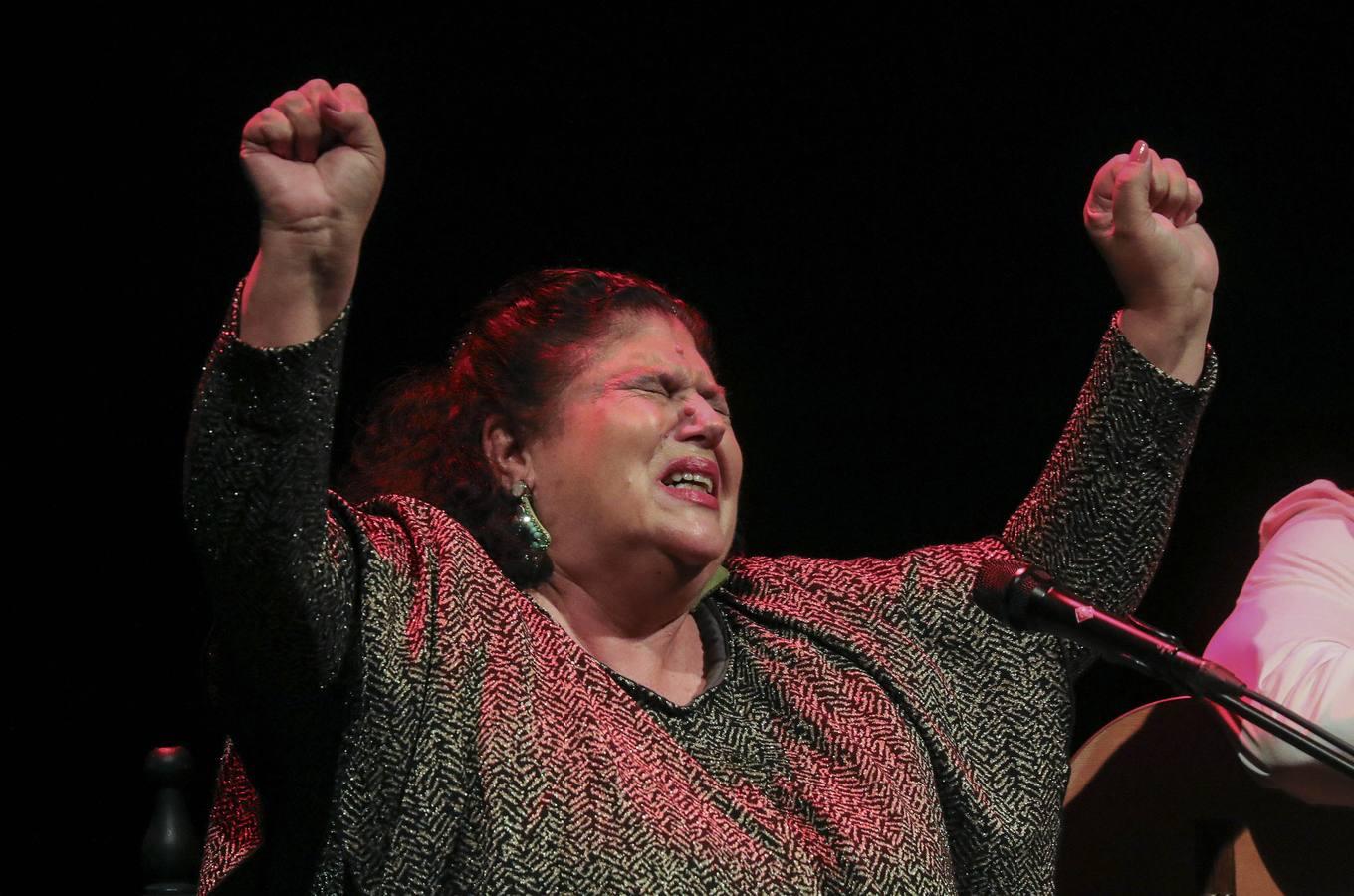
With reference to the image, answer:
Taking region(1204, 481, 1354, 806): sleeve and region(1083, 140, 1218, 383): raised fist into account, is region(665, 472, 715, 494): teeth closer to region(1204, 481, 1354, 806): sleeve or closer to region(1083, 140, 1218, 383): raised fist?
region(1083, 140, 1218, 383): raised fist

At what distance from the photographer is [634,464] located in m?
1.67

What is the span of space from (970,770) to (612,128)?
1.17 m

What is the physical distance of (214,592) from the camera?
1.31 metres

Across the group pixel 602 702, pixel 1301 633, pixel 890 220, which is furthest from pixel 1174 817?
pixel 890 220

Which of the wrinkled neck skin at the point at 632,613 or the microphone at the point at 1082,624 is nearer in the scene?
the microphone at the point at 1082,624

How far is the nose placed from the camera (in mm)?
1701

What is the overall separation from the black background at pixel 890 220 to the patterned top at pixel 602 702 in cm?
75

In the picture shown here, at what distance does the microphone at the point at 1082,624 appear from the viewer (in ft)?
3.99

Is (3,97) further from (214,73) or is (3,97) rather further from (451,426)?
(451,426)

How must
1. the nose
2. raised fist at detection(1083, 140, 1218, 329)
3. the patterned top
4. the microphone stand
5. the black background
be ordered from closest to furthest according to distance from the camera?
the microphone stand → the patterned top → raised fist at detection(1083, 140, 1218, 329) → the nose → the black background

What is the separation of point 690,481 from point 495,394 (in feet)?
0.83

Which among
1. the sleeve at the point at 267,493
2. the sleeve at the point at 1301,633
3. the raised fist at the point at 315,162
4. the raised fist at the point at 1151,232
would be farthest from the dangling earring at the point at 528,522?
the sleeve at the point at 1301,633

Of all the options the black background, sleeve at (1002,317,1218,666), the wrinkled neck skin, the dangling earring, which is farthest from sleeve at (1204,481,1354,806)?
the dangling earring

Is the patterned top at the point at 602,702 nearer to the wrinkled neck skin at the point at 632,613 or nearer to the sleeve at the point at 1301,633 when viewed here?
the wrinkled neck skin at the point at 632,613
